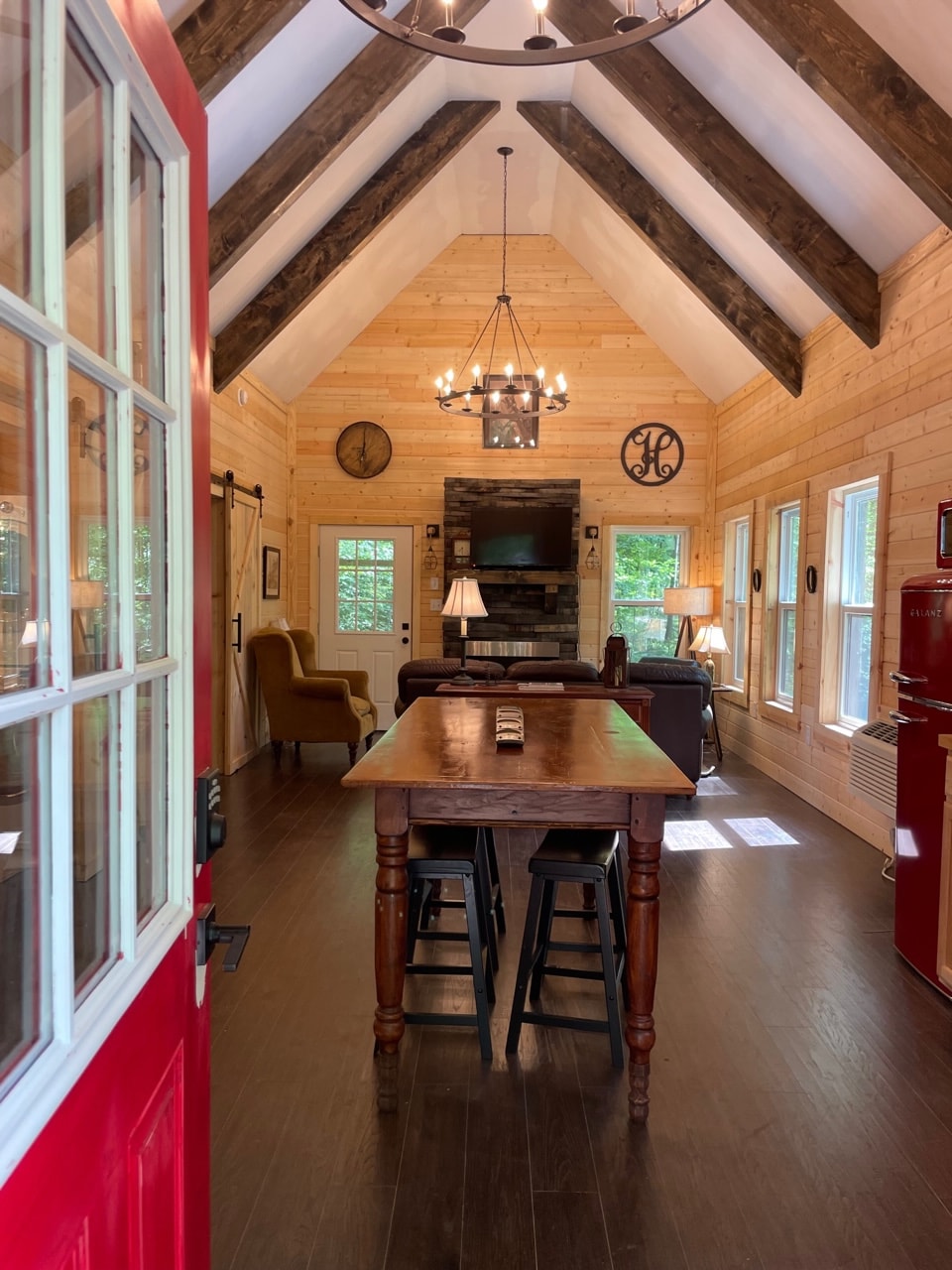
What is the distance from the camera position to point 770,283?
5648mm

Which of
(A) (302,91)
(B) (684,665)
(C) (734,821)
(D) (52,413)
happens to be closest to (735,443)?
(B) (684,665)

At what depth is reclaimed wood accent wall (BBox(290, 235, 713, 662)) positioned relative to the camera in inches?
327

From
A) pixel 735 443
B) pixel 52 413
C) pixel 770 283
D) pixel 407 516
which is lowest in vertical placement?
pixel 52 413

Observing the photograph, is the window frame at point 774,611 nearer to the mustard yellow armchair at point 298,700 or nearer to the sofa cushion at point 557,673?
the sofa cushion at point 557,673

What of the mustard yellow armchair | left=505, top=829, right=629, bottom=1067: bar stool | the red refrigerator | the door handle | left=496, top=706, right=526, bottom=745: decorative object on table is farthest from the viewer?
the mustard yellow armchair

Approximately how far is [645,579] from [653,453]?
4.27 feet

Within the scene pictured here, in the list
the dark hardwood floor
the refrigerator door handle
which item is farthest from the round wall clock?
the refrigerator door handle

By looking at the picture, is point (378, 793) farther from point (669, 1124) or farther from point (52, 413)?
point (52, 413)

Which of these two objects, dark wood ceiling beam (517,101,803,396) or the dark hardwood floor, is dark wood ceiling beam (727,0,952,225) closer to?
dark wood ceiling beam (517,101,803,396)

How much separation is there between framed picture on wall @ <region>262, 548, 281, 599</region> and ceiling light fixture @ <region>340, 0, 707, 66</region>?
5346 mm

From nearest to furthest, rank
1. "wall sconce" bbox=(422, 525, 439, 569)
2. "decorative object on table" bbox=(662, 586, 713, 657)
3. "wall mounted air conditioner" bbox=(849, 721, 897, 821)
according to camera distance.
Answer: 1. "wall mounted air conditioner" bbox=(849, 721, 897, 821)
2. "decorative object on table" bbox=(662, 586, 713, 657)
3. "wall sconce" bbox=(422, 525, 439, 569)

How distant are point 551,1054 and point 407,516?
652cm

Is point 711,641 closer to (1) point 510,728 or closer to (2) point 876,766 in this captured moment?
(2) point 876,766

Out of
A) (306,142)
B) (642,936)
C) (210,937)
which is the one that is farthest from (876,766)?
(306,142)
